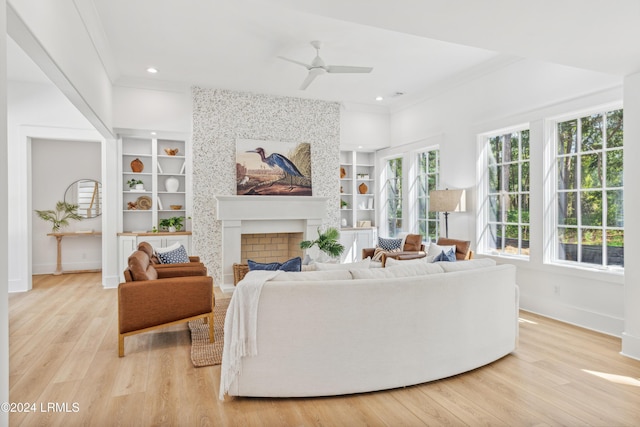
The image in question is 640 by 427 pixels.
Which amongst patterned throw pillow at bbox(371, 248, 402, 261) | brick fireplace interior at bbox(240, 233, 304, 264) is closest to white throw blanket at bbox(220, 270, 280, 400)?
patterned throw pillow at bbox(371, 248, 402, 261)

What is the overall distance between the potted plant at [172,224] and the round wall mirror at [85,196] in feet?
6.88

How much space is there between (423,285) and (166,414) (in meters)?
1.87

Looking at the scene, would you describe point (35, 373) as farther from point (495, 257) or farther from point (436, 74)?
point (436, 74)

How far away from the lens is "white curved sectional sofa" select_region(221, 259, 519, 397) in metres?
2.53

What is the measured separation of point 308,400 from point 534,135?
4060mm

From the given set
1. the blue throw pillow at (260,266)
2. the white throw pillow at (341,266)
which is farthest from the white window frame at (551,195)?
the blue throw pillow at (260,266)

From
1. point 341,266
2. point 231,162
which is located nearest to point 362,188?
point 231,162

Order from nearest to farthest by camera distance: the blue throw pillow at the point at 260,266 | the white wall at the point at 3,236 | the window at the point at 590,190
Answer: the white wall at the point at 3,236, the blue throw pillow at the point at 260,266, the window at the point at 590,190

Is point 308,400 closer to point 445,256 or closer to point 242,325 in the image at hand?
point 242,325

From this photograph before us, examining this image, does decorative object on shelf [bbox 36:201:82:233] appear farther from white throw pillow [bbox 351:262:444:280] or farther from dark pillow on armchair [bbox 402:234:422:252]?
white throw pillow [bbox 351:262:444:280]

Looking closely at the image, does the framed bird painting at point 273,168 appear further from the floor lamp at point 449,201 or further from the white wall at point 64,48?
the floor lamp at point 449,201

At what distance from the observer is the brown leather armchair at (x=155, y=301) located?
3.34 metres

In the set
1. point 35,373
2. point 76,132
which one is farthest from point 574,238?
point 76,132

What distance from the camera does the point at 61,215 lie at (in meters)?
7.52
